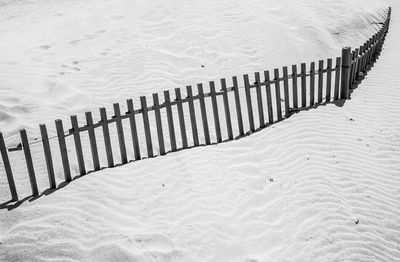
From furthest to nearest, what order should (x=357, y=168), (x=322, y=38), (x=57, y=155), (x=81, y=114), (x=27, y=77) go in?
1. (x=322, y=38)
2. (x=27, y=77)
3. (x=81, y=114)
4. (x=57, y=155)
5. (x=357, y=168)

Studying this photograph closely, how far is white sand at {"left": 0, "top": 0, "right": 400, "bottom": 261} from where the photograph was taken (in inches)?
202

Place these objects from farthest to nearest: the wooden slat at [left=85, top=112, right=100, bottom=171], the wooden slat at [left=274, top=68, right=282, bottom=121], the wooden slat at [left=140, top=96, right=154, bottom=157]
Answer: the wooden slat at [left=274, top=68, right=282, bottom=121] < the wooden slat at [left=140, top=96, right=154, bottom=157] < the wooden slat at [left=85, top=112, right=100, bottom=171]

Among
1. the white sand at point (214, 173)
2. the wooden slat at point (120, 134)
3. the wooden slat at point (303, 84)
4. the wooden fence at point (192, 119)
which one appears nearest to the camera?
the white sand at point (214, 173)

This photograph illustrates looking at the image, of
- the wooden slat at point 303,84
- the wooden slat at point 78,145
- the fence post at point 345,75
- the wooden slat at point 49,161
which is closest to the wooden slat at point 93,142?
the wooden slat at point 78,145

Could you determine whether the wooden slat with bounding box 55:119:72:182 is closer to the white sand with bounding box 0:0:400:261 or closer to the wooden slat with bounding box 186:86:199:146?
the white sand with bounding box 0:0:400:261

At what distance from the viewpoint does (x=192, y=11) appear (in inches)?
594

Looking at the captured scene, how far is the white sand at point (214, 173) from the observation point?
5137 millimetres

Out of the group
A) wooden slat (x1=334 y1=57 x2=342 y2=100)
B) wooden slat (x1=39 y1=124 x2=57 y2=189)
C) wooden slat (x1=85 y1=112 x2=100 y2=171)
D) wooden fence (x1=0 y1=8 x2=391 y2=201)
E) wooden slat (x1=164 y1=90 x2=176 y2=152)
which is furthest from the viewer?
wooden slat (x1=334 y1=57 x2=342 y2=100)

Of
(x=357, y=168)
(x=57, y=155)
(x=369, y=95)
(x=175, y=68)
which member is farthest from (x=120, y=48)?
(x=357, y=168)

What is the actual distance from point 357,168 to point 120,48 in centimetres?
832

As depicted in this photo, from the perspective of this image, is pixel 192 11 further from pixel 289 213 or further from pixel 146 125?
pixel 289 213

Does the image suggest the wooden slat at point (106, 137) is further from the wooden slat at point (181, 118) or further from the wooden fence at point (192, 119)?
the wooden slat at point (181, 118)

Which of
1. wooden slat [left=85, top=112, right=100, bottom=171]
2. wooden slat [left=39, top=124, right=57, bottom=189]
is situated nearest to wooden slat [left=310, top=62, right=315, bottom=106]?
wooden slat [left=85, top=112, right=100, bottom=171]

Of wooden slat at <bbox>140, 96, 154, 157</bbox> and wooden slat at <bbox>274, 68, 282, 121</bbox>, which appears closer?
wooden slat at <bbox>140, 96, 154, 157</bbox>
